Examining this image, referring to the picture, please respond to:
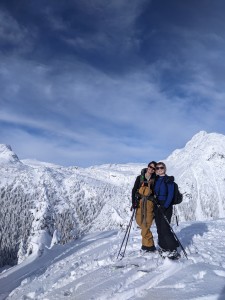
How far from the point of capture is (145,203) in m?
10.7

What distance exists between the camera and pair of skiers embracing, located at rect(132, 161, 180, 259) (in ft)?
34.4

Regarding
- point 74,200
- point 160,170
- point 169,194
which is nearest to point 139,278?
point 169,194

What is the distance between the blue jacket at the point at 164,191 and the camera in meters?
10.5

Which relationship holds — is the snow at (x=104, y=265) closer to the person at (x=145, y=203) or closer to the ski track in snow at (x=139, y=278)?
the ski track in snow at (x=139, y=278)

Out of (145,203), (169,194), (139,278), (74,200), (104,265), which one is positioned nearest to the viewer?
(139,278)

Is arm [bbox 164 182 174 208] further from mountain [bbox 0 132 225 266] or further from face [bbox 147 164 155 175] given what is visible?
mountain [bbox 0 132 225 266]

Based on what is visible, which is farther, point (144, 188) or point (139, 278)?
point (144, 188)

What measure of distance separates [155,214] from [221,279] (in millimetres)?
3255

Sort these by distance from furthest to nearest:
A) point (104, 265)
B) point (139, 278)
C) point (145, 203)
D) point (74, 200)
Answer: point (74, 200) → point (104, 265) → point (145, 203) → point (139, 278)

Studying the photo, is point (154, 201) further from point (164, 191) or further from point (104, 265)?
point (104, 265)

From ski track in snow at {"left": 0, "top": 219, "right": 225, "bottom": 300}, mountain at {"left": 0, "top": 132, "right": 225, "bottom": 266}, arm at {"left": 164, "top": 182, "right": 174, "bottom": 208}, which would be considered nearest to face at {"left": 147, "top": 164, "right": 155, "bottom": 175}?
arm at {"left": 164, "top": 182, "right": 174, "bottom": 208}

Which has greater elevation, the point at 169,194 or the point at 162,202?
the point at 169,194

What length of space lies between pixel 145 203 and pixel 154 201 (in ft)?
1.02

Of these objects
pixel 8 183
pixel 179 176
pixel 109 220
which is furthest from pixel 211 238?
pixel 179 176
